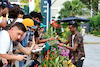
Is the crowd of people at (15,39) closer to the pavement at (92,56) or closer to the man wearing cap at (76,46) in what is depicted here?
the man wearing cap at (76,46)

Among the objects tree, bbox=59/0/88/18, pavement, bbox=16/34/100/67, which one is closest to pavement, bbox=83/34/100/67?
pavement, bbox=16/34/100/67

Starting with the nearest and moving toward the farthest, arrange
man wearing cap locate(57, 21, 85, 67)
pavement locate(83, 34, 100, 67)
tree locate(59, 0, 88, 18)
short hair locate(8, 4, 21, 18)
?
short hair locate(8, 4, 21, 18)
man wearing cap locate(57, 21, 85, 67)
pavement locate(83, 34, 100, 67)
tree locate(59, 0, 88, 18)

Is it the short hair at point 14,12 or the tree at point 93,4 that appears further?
the tree at point 93,4

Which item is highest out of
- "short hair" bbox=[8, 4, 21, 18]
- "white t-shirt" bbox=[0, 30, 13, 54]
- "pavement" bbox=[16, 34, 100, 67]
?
"short hair" bbox=[8, 4, 21, 18]

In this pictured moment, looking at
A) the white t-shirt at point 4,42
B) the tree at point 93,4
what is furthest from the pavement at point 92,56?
the tree at point 93,4

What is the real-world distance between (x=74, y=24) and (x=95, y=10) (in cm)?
5235

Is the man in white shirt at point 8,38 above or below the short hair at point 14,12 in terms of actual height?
below

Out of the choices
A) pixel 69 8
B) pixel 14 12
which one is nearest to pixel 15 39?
pixel 14 12

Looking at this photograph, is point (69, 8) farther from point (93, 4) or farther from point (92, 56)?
point (92, 56)

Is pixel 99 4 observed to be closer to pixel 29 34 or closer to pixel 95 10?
pixel 95 10

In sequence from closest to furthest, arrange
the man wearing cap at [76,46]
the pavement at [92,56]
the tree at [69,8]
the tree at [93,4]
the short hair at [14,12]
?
the short hair at [14,12] < the man wearing cap at [76,46] < the pavement at [92,56] < the tree at [69,8] < the tree at [93,4]

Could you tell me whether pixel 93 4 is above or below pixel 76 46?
above

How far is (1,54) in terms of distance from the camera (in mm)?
2789

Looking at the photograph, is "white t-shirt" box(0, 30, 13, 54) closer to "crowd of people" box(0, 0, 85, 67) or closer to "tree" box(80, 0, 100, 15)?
"crowd of people" box(0, 0, 85, 67)
